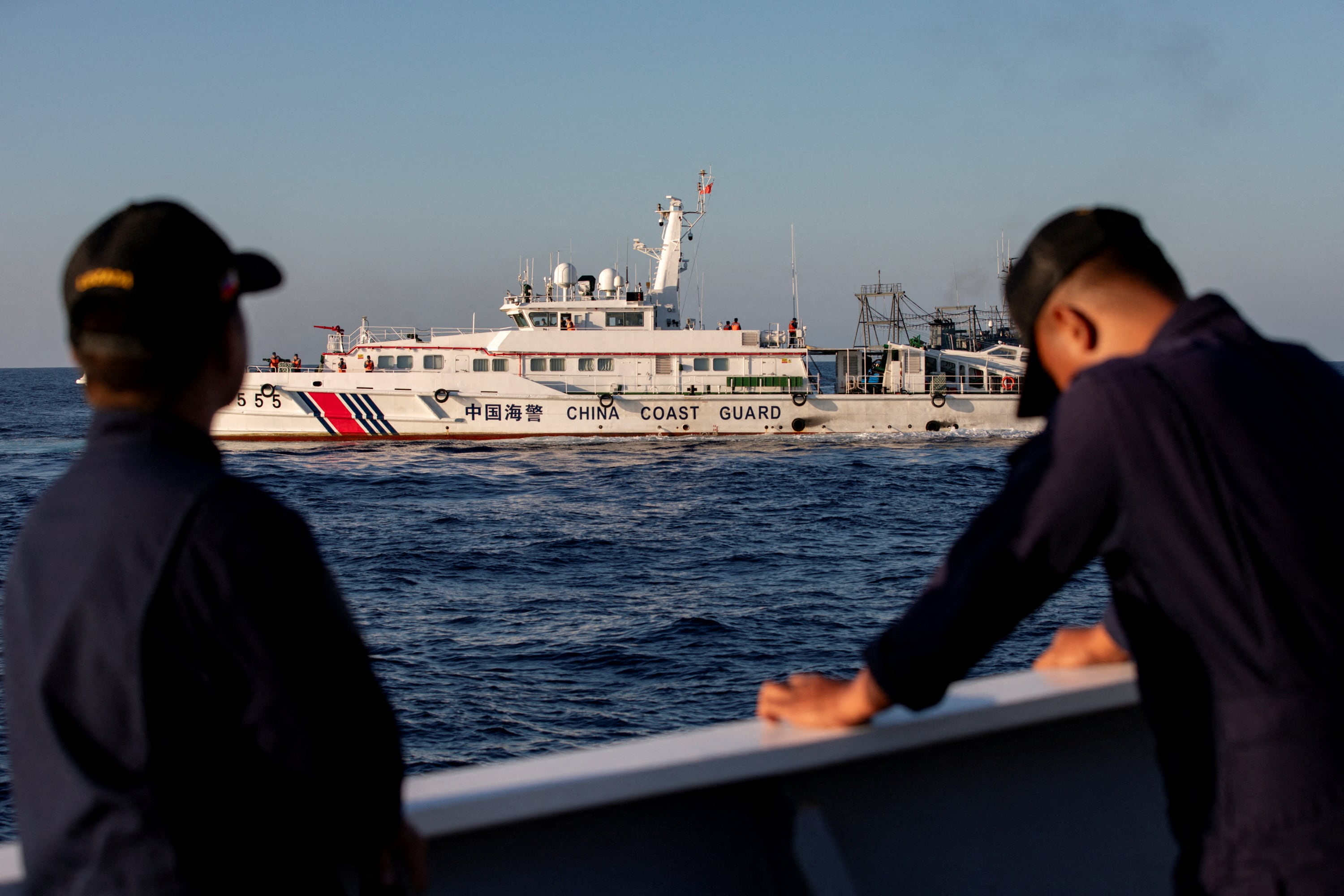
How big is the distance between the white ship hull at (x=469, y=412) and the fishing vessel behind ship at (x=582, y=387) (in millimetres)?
34

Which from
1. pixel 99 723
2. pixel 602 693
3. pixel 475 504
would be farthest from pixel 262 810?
pixel 475 504

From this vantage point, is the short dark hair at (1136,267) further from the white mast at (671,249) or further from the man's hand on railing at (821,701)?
the white mast at (671,249)

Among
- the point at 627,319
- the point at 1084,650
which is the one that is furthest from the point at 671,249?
the point at 1084,650

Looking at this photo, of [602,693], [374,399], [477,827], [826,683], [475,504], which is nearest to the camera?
[477,827]

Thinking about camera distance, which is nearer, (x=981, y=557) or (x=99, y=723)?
(x=99, y=723)

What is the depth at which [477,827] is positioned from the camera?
1.54 metres

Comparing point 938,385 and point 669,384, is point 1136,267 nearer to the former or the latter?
point 669,384

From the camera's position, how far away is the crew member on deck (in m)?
1.11

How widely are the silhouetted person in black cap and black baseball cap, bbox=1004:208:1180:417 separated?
3.11 ft

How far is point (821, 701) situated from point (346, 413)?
27814 mm

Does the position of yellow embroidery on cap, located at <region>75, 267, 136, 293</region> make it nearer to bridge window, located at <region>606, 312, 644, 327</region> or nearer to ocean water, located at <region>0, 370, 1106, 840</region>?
ocean water, located at <region>0, 370, 1106, 840</region>

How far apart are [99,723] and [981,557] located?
980 mm

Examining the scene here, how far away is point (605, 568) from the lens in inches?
535

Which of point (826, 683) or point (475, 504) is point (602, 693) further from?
point (475, 504)
